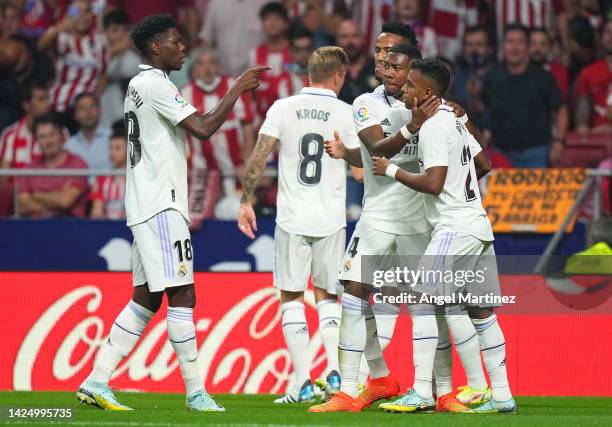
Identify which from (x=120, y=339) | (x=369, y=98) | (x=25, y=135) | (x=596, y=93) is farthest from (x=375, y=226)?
(x=25, y=135)

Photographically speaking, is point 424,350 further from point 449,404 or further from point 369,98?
point 369,98

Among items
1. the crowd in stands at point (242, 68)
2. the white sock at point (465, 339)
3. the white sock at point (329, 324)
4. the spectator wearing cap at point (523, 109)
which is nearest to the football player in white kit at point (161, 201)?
the white sock at point (465, 339)

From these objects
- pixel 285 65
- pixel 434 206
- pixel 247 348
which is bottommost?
pixel 247 348

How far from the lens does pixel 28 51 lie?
16.5 m

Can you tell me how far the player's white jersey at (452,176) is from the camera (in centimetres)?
859

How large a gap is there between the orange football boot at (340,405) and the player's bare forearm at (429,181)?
4.67 ft

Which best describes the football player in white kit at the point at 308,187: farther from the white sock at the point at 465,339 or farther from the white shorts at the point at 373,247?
the white sock at the point at 465,339

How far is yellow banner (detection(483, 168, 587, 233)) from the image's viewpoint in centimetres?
1339

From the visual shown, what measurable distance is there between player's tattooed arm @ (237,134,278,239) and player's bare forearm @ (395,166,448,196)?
1799 millimetres

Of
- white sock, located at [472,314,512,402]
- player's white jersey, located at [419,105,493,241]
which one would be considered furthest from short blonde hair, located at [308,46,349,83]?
white sock, located at [472,314,512,402]

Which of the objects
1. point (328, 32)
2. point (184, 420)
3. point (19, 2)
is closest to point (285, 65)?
point (328, 32)

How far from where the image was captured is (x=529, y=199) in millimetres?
13430

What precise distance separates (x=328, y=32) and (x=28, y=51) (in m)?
3.54

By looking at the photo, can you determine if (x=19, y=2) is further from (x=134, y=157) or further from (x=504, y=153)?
(x=134, y=157)
